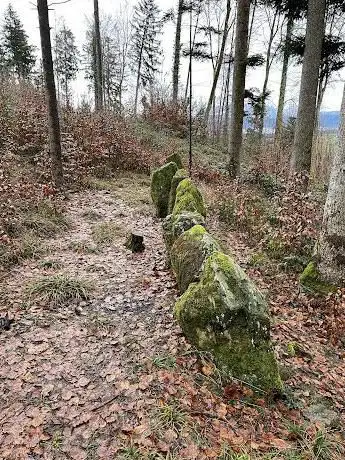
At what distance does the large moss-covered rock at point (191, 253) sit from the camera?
13.8 ft

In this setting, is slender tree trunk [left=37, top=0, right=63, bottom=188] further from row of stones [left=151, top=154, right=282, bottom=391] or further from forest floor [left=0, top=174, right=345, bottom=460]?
row of stones [left=151, top=154, right=282, bottom=391]

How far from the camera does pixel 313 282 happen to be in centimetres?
531

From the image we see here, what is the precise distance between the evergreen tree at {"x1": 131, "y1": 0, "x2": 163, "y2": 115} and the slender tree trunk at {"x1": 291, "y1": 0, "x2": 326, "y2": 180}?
776 inches

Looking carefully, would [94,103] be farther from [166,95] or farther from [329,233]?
[329,233]

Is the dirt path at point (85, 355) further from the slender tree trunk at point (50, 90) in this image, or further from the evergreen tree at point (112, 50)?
the evergreen tree at point (112, 50)

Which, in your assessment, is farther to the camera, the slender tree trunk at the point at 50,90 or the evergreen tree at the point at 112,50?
the evergreen tree at the point at 112,50

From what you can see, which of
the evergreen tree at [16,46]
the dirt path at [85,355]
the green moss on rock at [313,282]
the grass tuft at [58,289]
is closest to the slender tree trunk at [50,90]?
the dirt path at [85,355]

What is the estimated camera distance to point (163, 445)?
8.88 ft

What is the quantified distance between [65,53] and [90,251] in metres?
29.3

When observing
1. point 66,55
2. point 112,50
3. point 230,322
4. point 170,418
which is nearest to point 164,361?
point 170,418

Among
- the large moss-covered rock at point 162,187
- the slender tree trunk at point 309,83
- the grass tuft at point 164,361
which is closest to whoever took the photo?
the grass tuft at point 164,361

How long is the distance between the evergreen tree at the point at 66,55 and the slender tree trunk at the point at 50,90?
855 inches

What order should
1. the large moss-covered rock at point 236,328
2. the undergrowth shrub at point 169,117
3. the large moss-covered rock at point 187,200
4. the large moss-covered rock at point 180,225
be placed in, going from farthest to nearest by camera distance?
1. the undergrowth shrub at point 169,117
2. the large moss-covered rock at point 187,200
3. the large moss-covered rock at point 180,225
4. the large moss-covered rock at point 236,328

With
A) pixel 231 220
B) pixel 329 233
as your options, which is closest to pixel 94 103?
pixel 231 220
